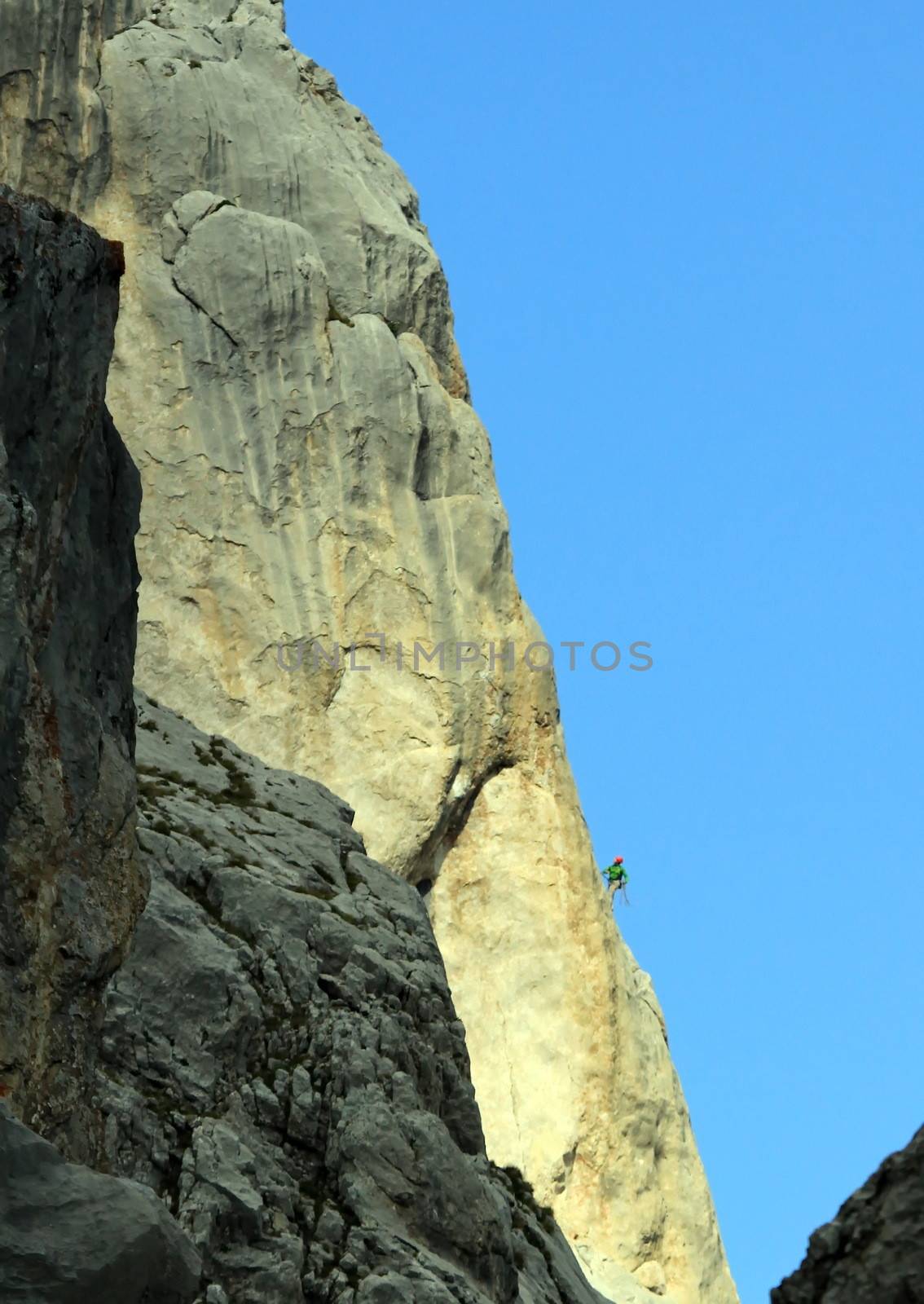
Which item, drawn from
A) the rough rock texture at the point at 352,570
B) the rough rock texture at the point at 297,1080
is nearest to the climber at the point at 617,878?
the rough rock texture at the point at 352,570

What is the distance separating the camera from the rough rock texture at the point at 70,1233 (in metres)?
10.1

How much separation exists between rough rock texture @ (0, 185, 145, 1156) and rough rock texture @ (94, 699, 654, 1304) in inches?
278

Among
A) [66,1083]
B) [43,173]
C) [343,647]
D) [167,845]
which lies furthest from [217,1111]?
[43,173]

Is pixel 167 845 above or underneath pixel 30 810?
above

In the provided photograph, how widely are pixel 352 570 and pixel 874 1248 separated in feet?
158

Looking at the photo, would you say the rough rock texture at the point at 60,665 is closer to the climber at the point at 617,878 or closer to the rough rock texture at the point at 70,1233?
the rough rock texture at the point at 70,1233

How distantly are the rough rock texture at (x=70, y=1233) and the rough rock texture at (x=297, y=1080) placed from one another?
12405mm

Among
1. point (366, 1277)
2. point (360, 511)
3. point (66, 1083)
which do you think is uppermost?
point (360, 511)

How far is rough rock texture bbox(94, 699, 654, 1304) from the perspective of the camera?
24250mm

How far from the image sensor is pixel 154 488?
184 ft

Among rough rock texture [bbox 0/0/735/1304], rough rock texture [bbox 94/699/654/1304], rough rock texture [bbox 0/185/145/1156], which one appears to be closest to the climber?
rough rock texture [bbox 0/0/735/1304]

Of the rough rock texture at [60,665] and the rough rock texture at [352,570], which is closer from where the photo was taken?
the rough rock texture at [60,665]

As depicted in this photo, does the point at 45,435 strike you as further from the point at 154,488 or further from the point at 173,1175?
the point at 154,488

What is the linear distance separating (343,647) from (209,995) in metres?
30.3
